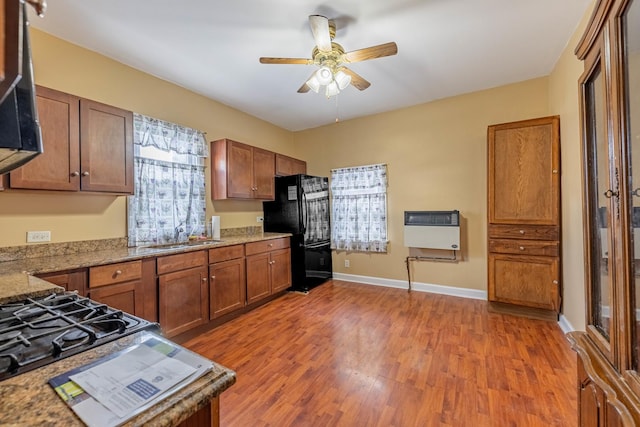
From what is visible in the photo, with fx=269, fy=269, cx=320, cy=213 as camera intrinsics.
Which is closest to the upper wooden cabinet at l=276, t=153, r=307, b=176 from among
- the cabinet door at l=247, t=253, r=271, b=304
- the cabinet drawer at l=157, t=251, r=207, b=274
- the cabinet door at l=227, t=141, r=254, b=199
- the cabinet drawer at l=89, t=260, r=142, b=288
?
the cabinet door at l=227, t=141, r=254, b=199

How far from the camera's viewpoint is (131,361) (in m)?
0.65

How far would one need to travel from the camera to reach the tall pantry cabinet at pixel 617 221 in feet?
2.58

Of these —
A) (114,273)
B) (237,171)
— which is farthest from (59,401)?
(237,171)

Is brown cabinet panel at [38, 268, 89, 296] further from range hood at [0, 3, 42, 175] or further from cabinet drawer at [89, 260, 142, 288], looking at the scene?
range hood at [0, 3, 42, 175]

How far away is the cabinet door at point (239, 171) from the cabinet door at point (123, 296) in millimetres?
1524

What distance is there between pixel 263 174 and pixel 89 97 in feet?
6.54

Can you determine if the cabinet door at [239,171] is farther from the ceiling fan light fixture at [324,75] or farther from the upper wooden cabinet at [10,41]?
the upper wooden cabinet at [10,41]

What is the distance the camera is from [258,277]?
131 inches

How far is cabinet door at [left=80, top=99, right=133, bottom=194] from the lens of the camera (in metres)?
2.16

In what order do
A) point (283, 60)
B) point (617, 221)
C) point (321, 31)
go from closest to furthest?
point (617, 221) → point (321, 31) → point (283, 60)

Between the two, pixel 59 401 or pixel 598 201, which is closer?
pixel 59 401

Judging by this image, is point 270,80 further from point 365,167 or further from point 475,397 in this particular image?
point 475,397

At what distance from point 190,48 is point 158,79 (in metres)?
0.76

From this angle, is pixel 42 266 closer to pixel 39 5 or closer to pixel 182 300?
pixel 182 300
